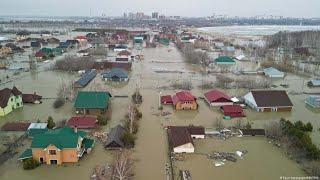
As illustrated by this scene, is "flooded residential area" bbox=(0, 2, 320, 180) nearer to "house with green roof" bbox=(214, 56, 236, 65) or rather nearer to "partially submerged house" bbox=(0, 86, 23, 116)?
"partially submerged house" bbox=(0, 86, 23, 116)

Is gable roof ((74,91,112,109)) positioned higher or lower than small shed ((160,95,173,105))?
higher

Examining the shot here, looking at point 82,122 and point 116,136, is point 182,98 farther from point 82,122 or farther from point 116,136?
point 116,136

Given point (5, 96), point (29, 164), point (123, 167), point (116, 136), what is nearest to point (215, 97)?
point (116, 136)

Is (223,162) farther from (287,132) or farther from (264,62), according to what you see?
(264,62)

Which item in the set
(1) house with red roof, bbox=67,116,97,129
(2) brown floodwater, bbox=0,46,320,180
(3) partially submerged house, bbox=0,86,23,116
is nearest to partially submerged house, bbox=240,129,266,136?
(2) brown floodwater, bbox=0,46,320,180

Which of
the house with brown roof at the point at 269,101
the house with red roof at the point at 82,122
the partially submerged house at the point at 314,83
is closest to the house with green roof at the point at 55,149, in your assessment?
Result: the house with red roof at the point at 82,122

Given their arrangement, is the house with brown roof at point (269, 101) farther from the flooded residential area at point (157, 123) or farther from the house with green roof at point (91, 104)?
the house with green roof at point (91, 104)

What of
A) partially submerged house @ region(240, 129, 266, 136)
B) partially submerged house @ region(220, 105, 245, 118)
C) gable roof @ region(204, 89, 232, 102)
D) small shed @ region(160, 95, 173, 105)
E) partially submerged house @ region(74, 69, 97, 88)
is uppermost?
partially submerged house @ region(74, 69, 97, 88)
